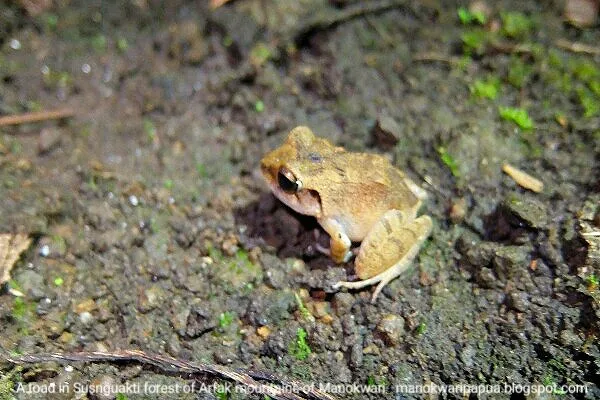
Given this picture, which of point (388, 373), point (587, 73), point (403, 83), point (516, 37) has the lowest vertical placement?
point (388, 373)

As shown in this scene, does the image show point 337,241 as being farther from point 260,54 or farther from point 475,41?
point 475,41

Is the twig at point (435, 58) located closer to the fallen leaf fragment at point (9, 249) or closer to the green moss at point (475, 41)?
the green moss at point (475, 41)

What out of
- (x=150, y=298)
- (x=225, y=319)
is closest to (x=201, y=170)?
(x=150, y=298)

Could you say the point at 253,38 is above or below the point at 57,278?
above

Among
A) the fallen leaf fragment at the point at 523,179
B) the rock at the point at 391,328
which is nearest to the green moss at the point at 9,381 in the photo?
the rock at the point at 391,328

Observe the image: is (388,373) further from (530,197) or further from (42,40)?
(42,40)

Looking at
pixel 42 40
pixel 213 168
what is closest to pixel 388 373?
pixel 213 168

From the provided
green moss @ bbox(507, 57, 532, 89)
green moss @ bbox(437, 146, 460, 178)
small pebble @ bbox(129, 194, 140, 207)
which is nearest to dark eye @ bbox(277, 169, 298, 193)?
small pebble @ bbox(129, 194, 140, 207)

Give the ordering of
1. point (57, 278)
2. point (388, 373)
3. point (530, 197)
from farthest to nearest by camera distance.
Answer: point (530, 197)
point (57, 278)
point (388, 373)
